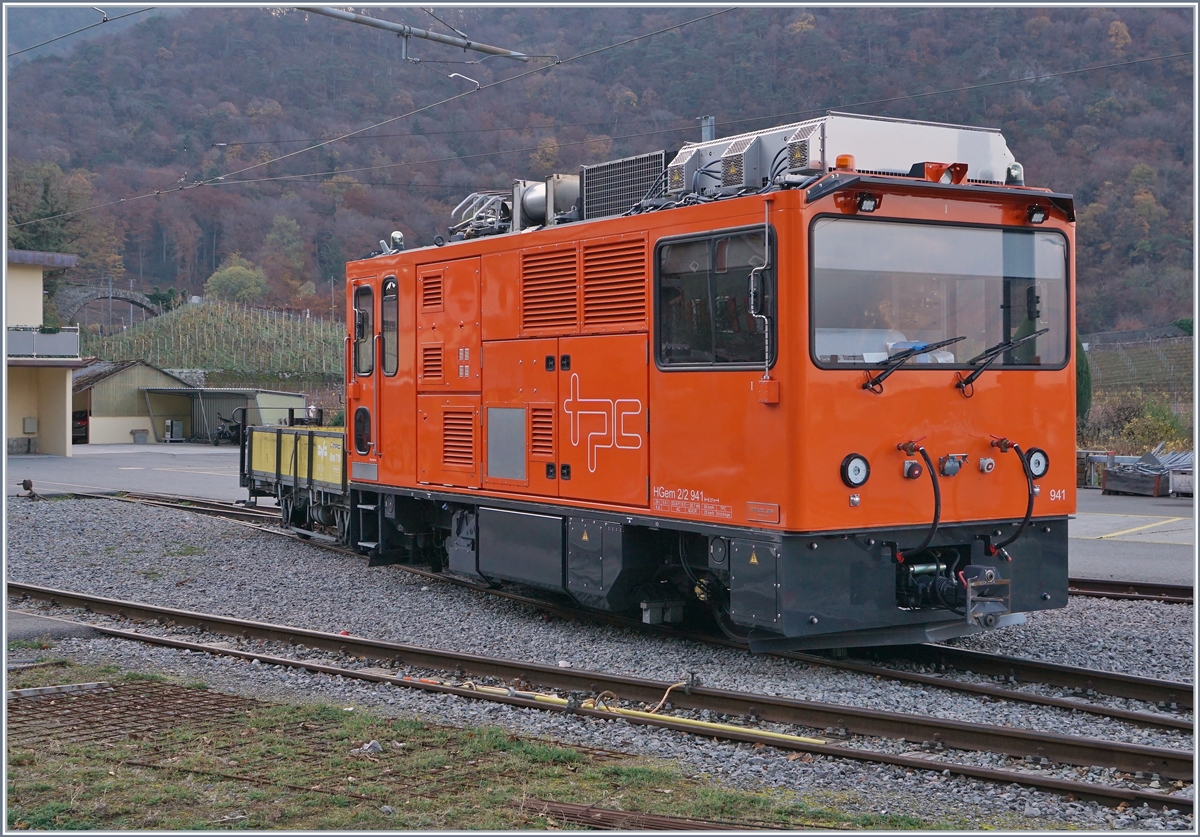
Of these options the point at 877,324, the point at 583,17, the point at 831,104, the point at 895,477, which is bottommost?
the point at 895,477

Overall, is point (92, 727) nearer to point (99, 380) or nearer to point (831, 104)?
point (99, 380)

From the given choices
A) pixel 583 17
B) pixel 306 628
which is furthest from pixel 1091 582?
pixel 583 17

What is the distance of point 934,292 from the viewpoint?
838 cm

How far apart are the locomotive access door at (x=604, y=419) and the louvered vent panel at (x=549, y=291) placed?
0.24 meters

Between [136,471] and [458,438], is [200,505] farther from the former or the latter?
[136,471]

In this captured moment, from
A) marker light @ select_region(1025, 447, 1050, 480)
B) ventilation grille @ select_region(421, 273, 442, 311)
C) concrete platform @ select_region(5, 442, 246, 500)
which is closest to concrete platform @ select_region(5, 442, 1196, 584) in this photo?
concrete platform @ select_region(5, 442, 246, 500)

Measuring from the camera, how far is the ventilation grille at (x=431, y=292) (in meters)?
11.6

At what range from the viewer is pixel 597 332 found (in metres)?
9.52

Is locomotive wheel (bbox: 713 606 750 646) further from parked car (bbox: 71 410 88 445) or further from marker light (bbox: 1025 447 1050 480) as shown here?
parked car (bbox: 71 410 88 445)

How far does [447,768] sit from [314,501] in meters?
10.3

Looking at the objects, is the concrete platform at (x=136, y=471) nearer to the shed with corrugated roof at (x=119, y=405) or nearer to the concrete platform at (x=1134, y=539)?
the shed with corrugated roof at (x=119, y=405)

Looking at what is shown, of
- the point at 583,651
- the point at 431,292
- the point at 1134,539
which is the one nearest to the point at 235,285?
the point at 1134,539

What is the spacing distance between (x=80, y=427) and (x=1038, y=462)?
1754 inches

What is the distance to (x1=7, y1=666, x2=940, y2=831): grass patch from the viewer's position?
532 centimetres
